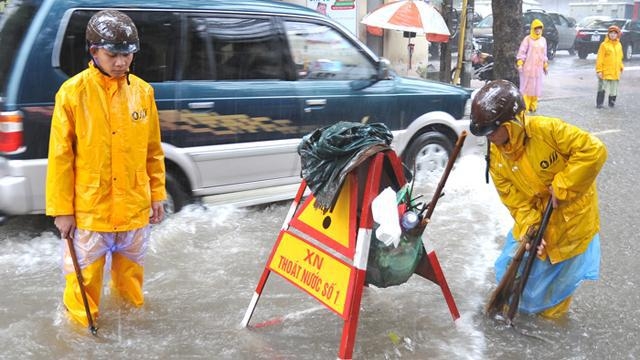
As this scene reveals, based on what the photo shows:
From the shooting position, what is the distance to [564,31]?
79.6 ft

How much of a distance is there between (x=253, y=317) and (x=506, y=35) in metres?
8.13

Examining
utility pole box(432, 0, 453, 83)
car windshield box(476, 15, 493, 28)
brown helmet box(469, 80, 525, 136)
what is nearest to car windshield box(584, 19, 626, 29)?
car windshield box(476, 15, 493, 28)

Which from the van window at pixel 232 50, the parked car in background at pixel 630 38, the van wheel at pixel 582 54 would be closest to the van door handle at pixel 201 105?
the van window at pixel 232 50

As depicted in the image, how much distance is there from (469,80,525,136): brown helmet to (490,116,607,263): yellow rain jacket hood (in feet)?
0.22

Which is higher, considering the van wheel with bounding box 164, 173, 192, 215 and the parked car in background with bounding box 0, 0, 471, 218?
the parked car in background with bounding box 0, 0, 471, 218

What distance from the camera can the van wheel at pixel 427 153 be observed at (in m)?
6.58

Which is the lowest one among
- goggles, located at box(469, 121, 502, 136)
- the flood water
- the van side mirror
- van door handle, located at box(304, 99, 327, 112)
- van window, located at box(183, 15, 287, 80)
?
the flood water

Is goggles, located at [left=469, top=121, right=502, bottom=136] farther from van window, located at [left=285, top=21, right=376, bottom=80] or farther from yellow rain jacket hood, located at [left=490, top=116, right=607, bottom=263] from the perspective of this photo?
van window, located at [left=285, top=21, right=376, bottom=80]

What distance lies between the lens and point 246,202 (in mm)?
5711

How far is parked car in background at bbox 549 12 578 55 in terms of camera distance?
2409 cm

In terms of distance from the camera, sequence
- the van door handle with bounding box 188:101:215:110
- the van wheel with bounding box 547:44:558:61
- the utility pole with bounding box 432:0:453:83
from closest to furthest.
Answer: the van door handle with bounding box 188:101:215:110 < the utility pole with bounding box 432:0:453:83 < the van wheel with bounding box 547:44:558:61

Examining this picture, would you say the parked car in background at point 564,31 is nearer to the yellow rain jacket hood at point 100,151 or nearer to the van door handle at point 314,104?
the van door handle at point 314,104

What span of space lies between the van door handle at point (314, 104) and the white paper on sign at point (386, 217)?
9.01ft

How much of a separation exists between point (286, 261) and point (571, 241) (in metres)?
1.59
